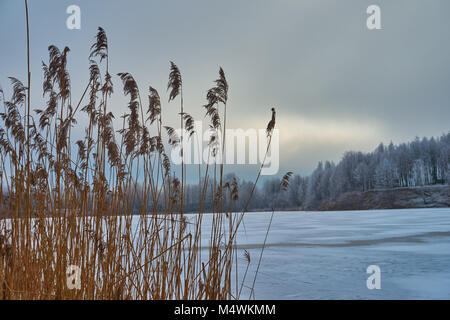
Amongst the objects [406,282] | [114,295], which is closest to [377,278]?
[406,282]

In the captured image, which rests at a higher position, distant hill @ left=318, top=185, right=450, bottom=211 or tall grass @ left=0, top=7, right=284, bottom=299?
tall grass @ left=0, top=7, right=284, bottom=299

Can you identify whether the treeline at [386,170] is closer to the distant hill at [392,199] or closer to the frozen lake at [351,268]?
the distant hill at [392,199]

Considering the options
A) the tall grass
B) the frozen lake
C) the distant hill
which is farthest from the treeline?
the tall grass

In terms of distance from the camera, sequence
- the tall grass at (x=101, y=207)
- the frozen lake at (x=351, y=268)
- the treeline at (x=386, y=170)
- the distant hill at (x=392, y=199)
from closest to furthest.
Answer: the tall grass at (x=101, y=207), the frozen lake at (x=351, y=268), the distant hill at (x=392, y=199), the treeline at (x=386, y=170)

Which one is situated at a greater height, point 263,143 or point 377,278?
point 263,143

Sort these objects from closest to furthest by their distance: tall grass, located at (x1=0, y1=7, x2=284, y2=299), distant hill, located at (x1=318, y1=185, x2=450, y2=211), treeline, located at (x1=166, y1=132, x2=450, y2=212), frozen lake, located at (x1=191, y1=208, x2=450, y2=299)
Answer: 1. tall grass, located at (x1=0, y1=7, x2=284, y2=299)
2. frozen lake, located at (x1=191, y1=208, x2=450, y2=299)
3. distant hill, located at (x1=318, y1=185, x2=450, y2=211)
4. treeline, located at (x1=166, y1=132, x2=450, y2=212)

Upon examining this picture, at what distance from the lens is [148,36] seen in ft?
9.87

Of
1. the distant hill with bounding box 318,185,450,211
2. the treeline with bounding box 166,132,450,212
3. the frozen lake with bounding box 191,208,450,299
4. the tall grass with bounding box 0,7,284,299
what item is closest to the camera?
the tall grass with bounding box 0,7,284,299

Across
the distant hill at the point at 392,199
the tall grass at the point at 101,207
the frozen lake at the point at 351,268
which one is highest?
the tall grass at the point at 101,207

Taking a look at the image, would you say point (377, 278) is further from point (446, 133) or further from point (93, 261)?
point (446, 133)

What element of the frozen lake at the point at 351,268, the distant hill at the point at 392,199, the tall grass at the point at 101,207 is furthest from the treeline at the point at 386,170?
the tall grass at the point at 101,207

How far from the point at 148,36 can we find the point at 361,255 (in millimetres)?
4631

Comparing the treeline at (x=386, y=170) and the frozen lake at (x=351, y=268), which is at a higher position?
the treeline at (x=386, y=170)

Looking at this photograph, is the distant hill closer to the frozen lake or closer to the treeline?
the treeline
